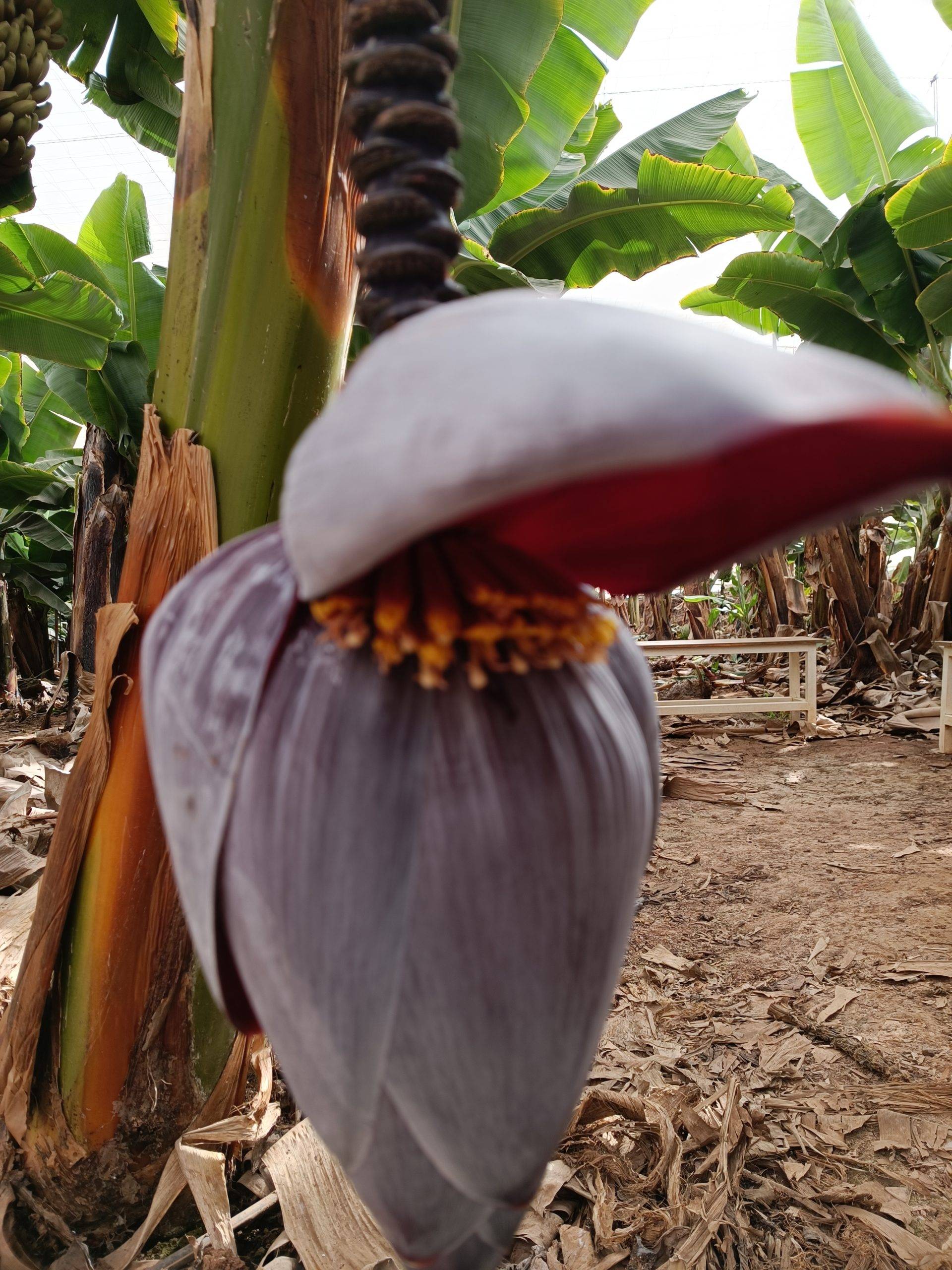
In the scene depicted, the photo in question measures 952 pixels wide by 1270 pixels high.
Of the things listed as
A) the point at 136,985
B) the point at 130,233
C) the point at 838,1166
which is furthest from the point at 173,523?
the point at 130,233

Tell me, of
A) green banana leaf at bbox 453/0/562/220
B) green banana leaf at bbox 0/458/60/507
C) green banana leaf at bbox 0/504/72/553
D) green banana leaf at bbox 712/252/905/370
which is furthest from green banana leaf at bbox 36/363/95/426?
green banana leaf at bbox 712/252/905/370

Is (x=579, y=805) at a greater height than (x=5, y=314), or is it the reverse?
(x=5, y=314)

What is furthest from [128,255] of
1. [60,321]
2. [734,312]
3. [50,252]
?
[734,312]

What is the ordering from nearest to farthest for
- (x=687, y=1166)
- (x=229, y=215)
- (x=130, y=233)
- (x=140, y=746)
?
(x=229, y=215)
(x=140, y=746)
(x=687, y=1166)
(x=130, y=233)

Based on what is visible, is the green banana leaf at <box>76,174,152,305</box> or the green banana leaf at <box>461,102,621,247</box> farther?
the green banana leaf at <box>76,174,152,305</box>

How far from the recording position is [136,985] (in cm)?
62

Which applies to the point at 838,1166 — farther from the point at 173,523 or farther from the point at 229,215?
the point at 229,215

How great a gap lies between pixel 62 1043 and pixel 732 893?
60.8 inches

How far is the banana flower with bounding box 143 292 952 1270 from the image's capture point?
0.14 meters

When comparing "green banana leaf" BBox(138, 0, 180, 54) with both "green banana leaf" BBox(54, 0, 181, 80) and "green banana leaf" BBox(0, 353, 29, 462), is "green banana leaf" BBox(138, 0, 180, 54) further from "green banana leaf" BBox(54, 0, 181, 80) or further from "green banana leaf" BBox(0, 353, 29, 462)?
"green banana leaf" BBox(0, 353, 29, 462)

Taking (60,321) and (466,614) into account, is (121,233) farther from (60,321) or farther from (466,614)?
(466,614)

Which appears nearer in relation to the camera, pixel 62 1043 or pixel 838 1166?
pixel 62 1043

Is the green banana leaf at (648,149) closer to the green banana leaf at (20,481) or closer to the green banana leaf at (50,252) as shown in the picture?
the green banana leaf at (50,252)

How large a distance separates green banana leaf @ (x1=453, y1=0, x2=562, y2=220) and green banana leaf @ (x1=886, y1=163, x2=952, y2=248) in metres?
1.65
